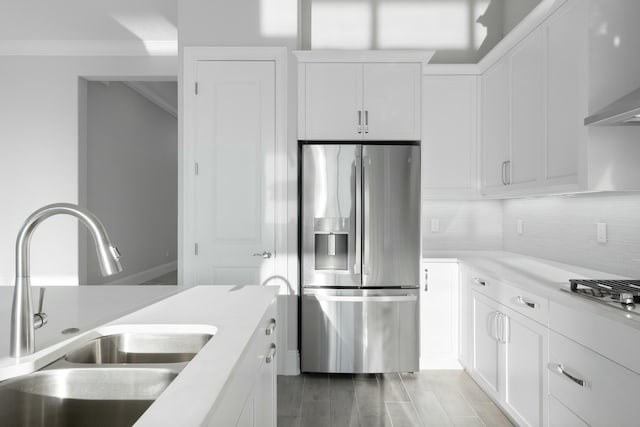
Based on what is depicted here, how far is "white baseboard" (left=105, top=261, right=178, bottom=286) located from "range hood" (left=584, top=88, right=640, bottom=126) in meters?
5.88

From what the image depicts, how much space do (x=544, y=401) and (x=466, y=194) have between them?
185 cm

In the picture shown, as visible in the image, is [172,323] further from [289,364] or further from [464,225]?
[464,225]

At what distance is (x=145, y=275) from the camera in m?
6.69

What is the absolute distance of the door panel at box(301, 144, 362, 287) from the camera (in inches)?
118

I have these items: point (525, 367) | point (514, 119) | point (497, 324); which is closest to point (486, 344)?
point (497, 324)

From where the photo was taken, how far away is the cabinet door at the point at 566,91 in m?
2.06

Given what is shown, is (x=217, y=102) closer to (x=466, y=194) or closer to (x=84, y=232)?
(x=466, y=194)

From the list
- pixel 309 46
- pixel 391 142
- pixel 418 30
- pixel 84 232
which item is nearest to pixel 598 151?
pixel 391 142

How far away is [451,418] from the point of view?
2.48 meters

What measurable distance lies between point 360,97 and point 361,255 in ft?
3.96

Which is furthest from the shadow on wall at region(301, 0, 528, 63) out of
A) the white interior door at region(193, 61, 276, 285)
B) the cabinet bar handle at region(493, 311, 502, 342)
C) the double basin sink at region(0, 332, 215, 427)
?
the double basin sink at region(0, 332, 215, 427)

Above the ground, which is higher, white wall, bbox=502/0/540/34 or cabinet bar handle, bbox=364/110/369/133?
white wall, bbox=502/0/540/34

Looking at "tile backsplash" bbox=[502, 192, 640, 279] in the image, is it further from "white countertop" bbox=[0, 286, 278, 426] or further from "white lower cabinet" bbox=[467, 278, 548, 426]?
"white countertop" bbox=[0, 286, 278, 426]

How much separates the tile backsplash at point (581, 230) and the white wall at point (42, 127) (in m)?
3.93
